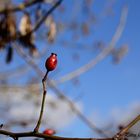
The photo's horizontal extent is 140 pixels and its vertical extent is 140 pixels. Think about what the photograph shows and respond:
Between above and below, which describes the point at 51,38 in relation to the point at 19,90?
below

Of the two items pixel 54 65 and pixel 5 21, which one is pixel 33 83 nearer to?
pixel 5 21

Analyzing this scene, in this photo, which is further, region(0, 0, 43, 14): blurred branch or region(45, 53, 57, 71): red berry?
region(0, 0, 43, 14): blurred branch

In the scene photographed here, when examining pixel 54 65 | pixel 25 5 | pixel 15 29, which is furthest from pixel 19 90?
pixel 54 65

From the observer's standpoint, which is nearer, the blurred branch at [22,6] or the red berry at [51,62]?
the red berry at [51,62]

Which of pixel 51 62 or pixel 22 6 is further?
pixel 22 6

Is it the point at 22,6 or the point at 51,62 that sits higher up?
the point at 22,6

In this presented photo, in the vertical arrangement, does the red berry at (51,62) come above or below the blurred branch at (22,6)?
below

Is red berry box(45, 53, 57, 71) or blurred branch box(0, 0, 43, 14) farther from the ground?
blurred branch box(0, 0, 43, 14)

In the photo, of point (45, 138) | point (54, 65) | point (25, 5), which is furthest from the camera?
point (25, 5)
